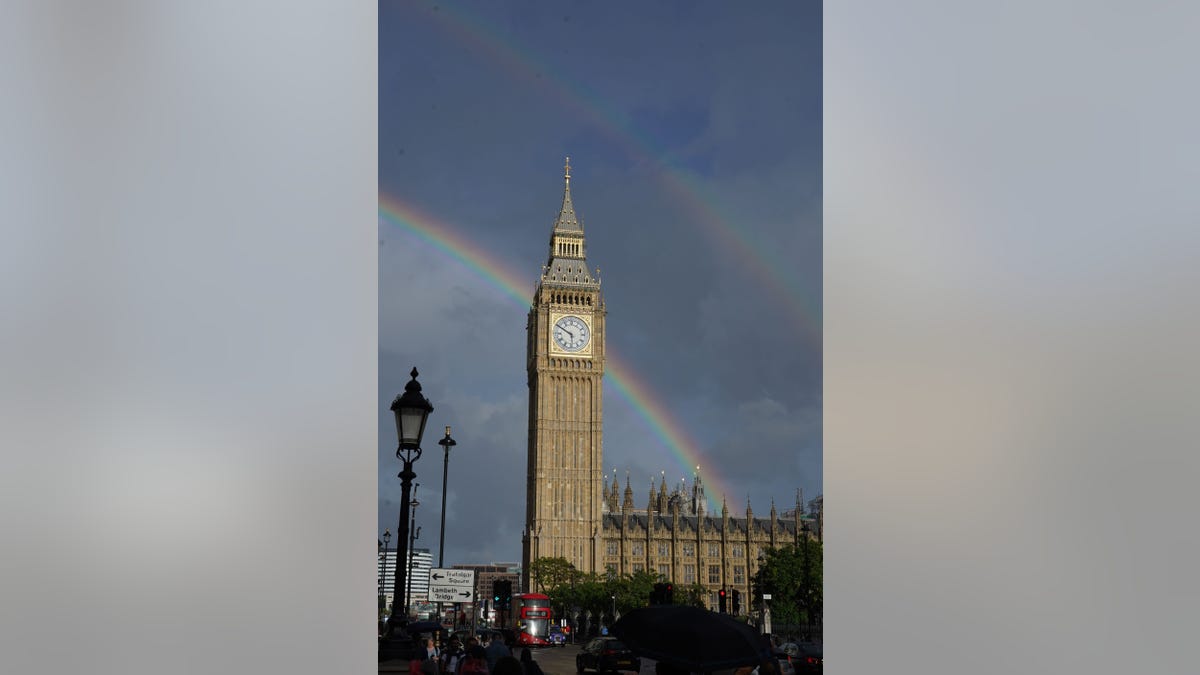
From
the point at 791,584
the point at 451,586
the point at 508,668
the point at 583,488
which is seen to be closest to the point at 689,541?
the point at 583,488

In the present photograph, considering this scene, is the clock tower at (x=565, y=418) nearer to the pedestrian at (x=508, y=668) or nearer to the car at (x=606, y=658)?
the car at (x=606, y=658)

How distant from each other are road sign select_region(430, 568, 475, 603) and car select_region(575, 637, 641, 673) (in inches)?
322

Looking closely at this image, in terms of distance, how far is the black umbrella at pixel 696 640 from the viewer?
5387 millimetres

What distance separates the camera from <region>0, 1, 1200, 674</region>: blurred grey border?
3.32 m

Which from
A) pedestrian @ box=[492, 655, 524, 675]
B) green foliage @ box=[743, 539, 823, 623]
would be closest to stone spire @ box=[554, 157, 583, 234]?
green foliage @ box=[743, 539, 823, 623]

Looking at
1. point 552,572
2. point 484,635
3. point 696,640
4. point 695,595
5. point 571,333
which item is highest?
point 571,333
